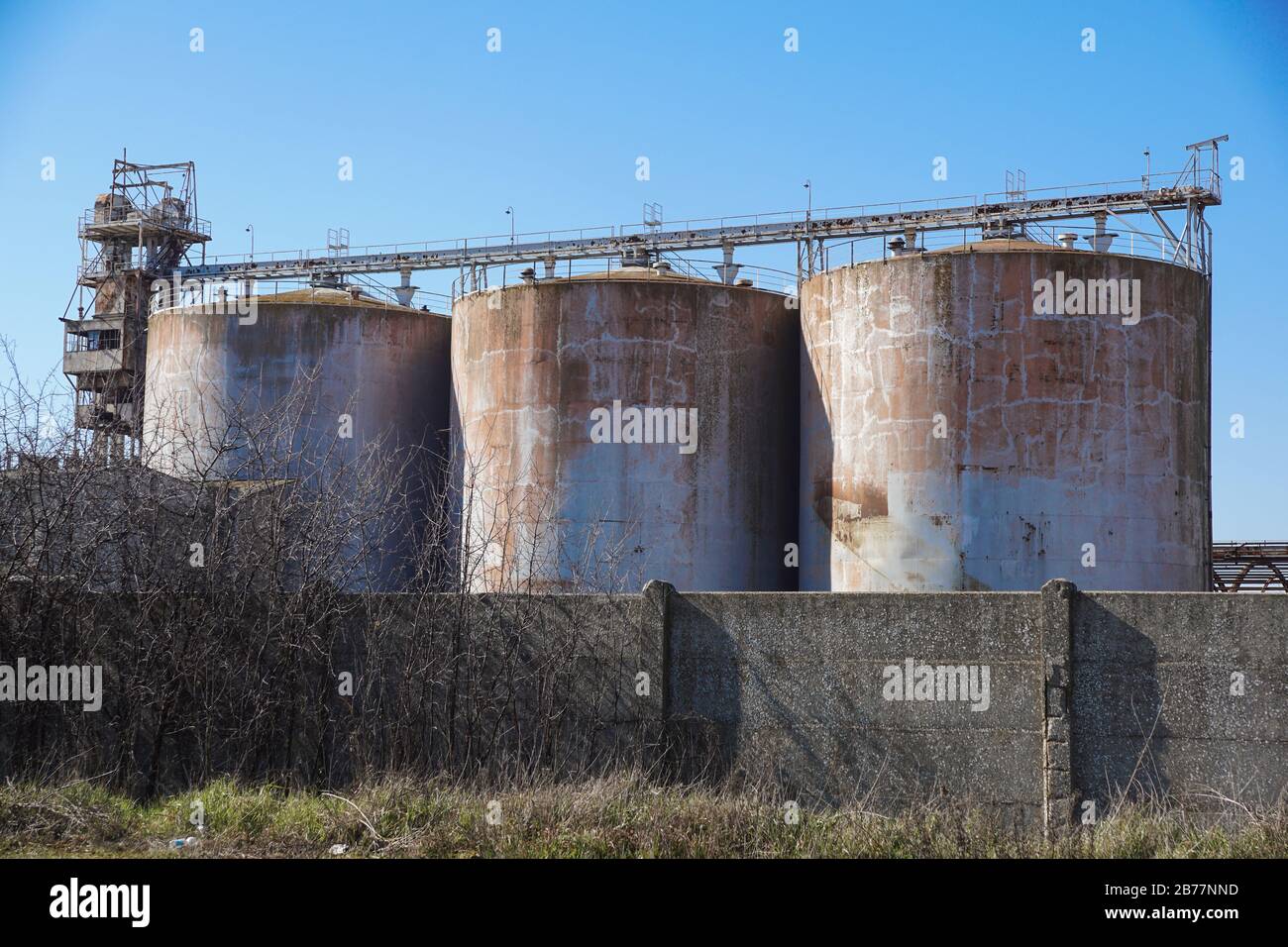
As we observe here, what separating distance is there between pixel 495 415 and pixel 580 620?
12.8 meters

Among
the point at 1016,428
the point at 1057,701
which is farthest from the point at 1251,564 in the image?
the point at 1057,701

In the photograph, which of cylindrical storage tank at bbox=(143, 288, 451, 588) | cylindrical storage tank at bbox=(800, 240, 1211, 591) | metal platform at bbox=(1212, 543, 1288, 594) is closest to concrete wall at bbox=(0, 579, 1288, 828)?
cylindrical storage tank at bbox=(800, 240, 1211, 591)

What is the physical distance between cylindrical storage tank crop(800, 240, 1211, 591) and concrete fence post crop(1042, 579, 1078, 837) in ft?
31.9

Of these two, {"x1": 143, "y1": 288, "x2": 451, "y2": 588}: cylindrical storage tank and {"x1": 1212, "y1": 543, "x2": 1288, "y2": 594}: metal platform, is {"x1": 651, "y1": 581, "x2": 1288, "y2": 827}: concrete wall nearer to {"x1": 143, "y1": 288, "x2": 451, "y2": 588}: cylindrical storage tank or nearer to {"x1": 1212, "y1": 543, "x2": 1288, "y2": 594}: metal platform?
{"x1": 143, "y1": 288, "x2": 451, "y2": 588}: cylindrical storage tank

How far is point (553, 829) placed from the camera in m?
10.8

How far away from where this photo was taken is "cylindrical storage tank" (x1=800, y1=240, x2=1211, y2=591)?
2266 centimetres

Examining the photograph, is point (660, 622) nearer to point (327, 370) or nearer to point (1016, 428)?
point (1016, 428)

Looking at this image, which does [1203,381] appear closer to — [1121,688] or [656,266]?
[656,266]

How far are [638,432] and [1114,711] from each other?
13514mm

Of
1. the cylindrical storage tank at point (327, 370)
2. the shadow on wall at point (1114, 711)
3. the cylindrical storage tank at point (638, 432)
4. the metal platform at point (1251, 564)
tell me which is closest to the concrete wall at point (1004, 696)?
the shadow on wall at point (1114, 711)

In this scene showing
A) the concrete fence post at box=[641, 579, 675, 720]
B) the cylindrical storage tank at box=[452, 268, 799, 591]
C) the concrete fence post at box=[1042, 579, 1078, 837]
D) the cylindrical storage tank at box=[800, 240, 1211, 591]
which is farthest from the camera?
the cylindrical storage tank at box=[452, 268, 799, 591]

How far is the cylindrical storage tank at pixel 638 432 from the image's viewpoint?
2447cm

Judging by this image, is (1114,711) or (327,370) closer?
(1114,711)

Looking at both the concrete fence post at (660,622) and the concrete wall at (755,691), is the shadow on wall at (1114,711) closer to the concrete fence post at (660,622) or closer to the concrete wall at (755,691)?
the concrete wall at (755,691)
